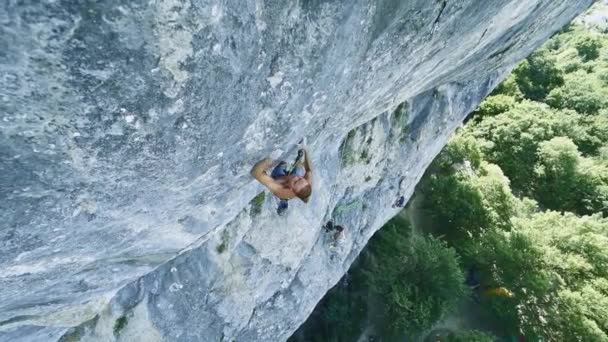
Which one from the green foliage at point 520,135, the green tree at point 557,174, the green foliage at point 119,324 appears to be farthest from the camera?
the green foliage at point 520,135

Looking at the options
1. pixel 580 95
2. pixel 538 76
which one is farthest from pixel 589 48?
pixel 580 95

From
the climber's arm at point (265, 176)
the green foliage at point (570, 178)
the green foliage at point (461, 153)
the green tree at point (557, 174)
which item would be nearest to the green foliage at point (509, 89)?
the green tree at point (557, 174)

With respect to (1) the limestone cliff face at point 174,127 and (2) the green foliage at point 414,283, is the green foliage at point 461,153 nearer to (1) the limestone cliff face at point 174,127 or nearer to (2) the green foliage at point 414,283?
(2) the green foliage at point 414,283

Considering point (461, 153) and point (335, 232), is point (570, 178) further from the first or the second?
point (335, 232)

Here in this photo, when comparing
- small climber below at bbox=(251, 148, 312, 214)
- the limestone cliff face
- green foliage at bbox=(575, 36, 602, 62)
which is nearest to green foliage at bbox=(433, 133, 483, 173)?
the limestone cliff face

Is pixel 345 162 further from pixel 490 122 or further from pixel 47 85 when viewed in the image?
pixel 490 122

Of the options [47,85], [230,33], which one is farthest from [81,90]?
[230,33]

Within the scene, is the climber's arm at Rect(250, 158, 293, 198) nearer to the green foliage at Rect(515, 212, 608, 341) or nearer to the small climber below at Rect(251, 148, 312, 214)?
the small climber below at Rect(251, 148, 312, 214)
